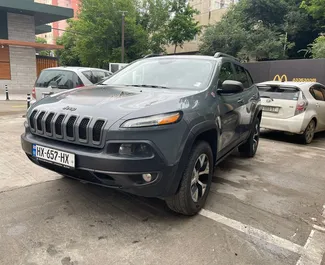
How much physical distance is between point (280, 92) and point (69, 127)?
5625 mm

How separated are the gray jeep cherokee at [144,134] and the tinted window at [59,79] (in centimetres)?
419

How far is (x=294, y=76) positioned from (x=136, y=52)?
53.1ft

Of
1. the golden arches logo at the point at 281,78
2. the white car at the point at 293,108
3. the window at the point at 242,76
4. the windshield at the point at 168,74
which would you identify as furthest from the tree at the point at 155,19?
the windshield at the point at 168,74

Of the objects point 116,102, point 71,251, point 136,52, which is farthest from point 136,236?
point 136,52

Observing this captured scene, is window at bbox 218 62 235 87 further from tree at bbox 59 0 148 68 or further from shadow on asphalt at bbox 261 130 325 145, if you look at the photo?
tree at bbox 59 0 148 68

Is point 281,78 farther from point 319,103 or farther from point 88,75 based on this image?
point 88,75

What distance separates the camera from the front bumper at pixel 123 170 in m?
2.28

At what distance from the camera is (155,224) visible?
2.74 metres

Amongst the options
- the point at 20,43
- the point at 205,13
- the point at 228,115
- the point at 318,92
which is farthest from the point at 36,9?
the point at 205,13

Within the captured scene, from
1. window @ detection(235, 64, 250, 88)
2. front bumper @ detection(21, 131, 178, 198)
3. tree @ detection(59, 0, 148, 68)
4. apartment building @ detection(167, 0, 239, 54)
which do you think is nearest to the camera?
front bumper @ detection(21, 131, 178, 198)

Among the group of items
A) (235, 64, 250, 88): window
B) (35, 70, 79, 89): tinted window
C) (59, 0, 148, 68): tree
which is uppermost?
(59, 0, 148, 68): tree

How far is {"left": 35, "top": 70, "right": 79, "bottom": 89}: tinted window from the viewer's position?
283 inches

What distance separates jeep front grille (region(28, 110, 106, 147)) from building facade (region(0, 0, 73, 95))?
18.7 metres

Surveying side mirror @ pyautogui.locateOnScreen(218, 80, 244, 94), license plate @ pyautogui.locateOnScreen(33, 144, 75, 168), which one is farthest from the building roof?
side mirror @ pyautogui.locateOnScreen(218, 80, 244, 94)
